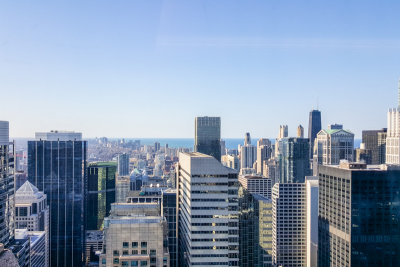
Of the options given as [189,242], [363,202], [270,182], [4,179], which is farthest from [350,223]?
[270,182]

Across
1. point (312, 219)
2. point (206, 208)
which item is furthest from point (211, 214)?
point (312, 219)

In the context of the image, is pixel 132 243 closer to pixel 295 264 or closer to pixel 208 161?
pixel 208 161

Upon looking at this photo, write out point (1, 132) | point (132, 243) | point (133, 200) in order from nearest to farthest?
1. point (132, 243)
2. point (1, 132)
3. point (133, 200)

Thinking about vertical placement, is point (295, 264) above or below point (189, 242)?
below

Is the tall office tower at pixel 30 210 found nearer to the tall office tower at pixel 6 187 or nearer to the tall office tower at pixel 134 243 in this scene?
the tall office tower at pixel 6 187

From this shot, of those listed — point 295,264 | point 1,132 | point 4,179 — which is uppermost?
point 1,132

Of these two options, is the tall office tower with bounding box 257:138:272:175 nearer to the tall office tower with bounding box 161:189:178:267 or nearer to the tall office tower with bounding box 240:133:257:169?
the tall office tower with bounding box 240:133:257:169

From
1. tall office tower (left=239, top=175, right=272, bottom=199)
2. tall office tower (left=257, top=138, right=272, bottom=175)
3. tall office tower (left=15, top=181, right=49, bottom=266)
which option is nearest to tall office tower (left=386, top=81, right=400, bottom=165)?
tall office tower (left=239, top=175, right=272, bottom=199)

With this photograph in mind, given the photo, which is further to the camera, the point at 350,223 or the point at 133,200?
the point at 133,200
